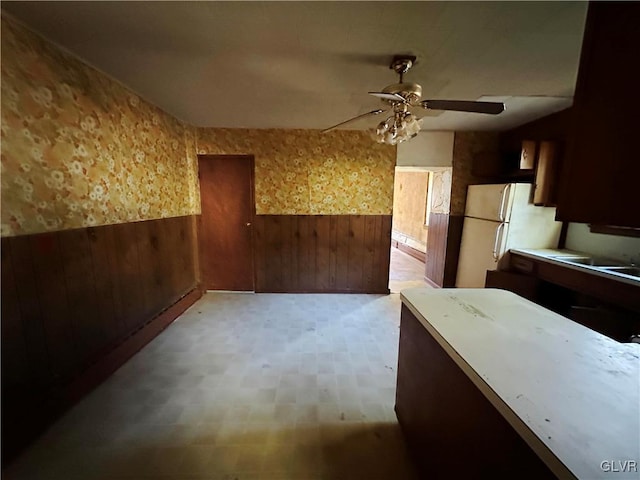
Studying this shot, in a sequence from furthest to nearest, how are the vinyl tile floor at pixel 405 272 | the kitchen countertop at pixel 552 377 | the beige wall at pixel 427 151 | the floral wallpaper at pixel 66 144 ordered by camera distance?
1. the vinyl tile floor at pixel 405 272
2. the beige wall at pixel 427 151
3. the floral wallpaper at pixel 66 144
4. the kitchen countertop at pixel 552 377

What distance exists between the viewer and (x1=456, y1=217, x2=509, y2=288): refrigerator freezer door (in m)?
3.18

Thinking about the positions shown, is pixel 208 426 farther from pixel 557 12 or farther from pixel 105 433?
pixel 557 12

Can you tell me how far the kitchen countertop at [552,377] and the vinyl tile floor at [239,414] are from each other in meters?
0.90

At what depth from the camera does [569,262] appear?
101 inches

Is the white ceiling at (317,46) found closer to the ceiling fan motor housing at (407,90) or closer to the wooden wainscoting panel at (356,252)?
the ceiling fan motor housing at (407,90)

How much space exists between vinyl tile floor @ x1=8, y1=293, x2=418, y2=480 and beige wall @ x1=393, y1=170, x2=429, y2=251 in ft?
13.4

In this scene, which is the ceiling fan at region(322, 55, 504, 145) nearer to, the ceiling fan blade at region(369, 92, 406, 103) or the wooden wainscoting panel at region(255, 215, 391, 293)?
the ceiling fan blade at region(369, 92, 406, 103)

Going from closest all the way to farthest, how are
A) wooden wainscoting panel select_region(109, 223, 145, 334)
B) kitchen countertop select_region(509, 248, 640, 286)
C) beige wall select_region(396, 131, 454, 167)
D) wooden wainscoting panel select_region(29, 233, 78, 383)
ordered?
1. wooden wainscoting panel select_region(29, 233, 78, 383)
2. kitchen countertop select_region(509, 248, 640, 286)
3. wooden wainscoting panel select_region(109, 223, 145, 334)
4. beige wall select_region(396, 131, 454, 167)

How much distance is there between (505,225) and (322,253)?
2.32 metres

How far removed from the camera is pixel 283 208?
3.88 meters

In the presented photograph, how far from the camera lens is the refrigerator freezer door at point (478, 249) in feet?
10.4

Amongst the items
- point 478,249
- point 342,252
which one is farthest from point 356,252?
point 478,249

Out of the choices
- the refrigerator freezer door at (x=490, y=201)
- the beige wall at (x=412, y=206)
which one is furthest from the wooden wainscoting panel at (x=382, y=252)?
the beige wall at (x=412, y=206)

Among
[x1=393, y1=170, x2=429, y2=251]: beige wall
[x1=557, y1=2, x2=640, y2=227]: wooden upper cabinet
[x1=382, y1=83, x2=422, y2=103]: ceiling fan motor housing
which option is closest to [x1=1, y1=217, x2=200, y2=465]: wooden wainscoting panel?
[x1=382, y1=83, x2=422, y2=103]: ceiling fan motor housing
